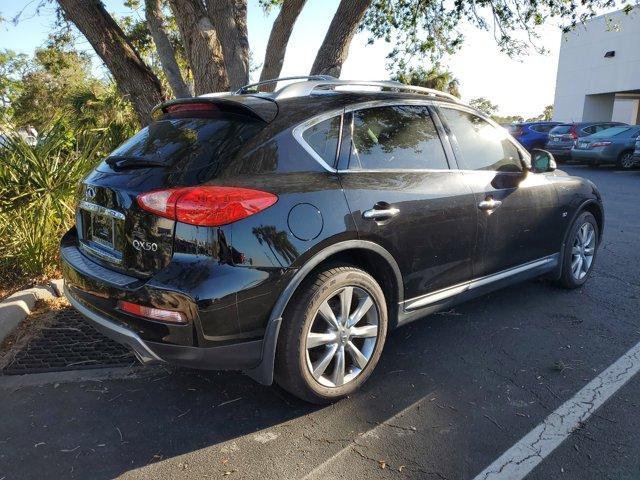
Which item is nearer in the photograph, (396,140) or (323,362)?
(323,362)

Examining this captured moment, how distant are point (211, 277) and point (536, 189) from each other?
2.88m

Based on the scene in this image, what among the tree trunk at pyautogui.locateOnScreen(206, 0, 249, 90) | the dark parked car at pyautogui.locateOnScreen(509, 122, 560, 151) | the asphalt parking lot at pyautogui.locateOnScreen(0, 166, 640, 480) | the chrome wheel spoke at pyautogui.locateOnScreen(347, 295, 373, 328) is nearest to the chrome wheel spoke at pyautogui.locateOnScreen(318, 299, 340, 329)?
the chrome wheel spoke at pyautogui.locateOnScreen(347, 295, 373, 328)

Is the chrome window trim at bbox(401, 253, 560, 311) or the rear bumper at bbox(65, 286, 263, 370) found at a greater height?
the rear bumper at bbox(65, 286, 263, 370)

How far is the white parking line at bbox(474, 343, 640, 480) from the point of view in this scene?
2.50 m

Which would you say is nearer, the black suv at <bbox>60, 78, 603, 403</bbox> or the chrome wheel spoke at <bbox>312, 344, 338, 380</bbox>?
the black suv at <bbox>60, 78, 603, 403</bbox>

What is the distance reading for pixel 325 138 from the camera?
302cm

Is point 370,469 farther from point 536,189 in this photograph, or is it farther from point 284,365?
point 536,189

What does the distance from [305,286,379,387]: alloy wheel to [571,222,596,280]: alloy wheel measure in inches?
102

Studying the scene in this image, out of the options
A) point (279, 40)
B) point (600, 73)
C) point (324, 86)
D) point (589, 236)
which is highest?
point (279, 40)

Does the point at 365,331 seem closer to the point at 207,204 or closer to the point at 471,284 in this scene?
the point at 471,284

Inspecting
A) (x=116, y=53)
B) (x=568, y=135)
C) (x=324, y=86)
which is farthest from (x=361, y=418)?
(x=568, y=135)

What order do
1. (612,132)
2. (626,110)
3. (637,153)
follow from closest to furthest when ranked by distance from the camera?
(637,153) → (612,132) → (626,110)

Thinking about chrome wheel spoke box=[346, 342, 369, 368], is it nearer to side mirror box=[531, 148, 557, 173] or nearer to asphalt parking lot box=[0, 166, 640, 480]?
asphalt parking lot box=[0, 166, 640, 480]

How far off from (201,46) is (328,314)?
5.36m
